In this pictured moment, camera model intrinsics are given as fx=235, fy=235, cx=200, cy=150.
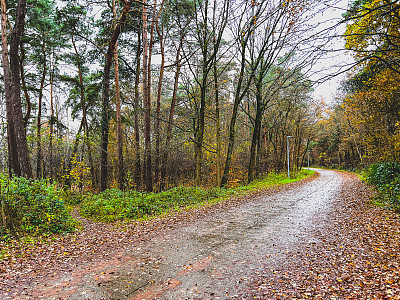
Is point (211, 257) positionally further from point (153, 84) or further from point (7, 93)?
point (153, 84)

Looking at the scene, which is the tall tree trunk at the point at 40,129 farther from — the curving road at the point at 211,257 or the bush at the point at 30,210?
the curving road at the point at 211,257

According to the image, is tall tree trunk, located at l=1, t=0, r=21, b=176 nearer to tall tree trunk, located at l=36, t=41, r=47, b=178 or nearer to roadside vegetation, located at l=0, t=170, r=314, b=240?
roadside vegetation, located at l=0, t=170, r=314, b=240

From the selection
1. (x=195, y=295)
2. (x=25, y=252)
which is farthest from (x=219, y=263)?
(x=25, y=252)

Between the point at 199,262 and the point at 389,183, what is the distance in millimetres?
11839

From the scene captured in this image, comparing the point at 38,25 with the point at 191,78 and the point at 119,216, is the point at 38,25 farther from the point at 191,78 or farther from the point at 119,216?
the point at 119,216

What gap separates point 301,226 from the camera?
6.82 m

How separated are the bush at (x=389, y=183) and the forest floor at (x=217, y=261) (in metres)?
1.62

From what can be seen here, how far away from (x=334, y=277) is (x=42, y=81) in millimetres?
21846

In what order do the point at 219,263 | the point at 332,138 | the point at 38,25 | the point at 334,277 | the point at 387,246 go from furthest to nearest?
the point at 332,138 < the point at 38,25 < the point at 387,246 < the point at 219,263 < the point at 334,277

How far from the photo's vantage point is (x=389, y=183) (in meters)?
11.7

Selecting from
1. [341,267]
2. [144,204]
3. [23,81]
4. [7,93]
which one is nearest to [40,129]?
[23,81]

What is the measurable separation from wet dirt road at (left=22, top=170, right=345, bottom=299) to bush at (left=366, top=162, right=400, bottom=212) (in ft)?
12.9

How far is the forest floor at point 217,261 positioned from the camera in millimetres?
3604

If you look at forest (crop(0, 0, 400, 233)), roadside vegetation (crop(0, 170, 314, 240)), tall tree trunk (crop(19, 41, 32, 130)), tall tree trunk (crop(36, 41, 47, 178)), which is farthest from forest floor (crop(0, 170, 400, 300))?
tall tree trunk (crop(19, 41, 32, 130))
